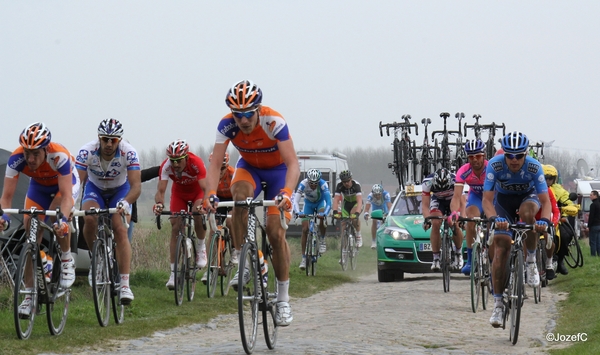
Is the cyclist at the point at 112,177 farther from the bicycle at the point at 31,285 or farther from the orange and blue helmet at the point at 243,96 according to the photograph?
the orange and blue helmet at the point at 243,96

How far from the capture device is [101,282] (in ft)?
37.3

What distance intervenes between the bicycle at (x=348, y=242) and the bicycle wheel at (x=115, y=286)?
1216 centimetres

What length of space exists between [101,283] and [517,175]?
456 cm

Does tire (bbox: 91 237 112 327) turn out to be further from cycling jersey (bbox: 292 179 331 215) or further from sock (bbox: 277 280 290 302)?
cycling jersey (bbox: 292 179 331 215)

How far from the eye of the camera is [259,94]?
30.7ft

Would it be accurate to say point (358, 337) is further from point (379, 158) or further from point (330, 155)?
point (379, 158)

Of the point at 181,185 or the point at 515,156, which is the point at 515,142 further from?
the point at 181,185

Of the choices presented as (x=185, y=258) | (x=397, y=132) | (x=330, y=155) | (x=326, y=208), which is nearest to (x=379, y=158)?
(x=330, y=155)

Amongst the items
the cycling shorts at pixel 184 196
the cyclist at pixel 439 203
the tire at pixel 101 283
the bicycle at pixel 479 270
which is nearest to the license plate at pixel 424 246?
the cyclist at pixel 439 203

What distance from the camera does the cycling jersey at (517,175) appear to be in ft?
37.0

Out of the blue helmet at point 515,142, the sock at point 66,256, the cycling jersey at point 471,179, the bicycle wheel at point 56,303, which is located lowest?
the bicycle wheel at point 56,303

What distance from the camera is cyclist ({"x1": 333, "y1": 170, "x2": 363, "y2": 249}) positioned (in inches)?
926

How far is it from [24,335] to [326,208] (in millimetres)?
11786

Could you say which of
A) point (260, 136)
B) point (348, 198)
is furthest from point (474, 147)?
point (348, 198)
